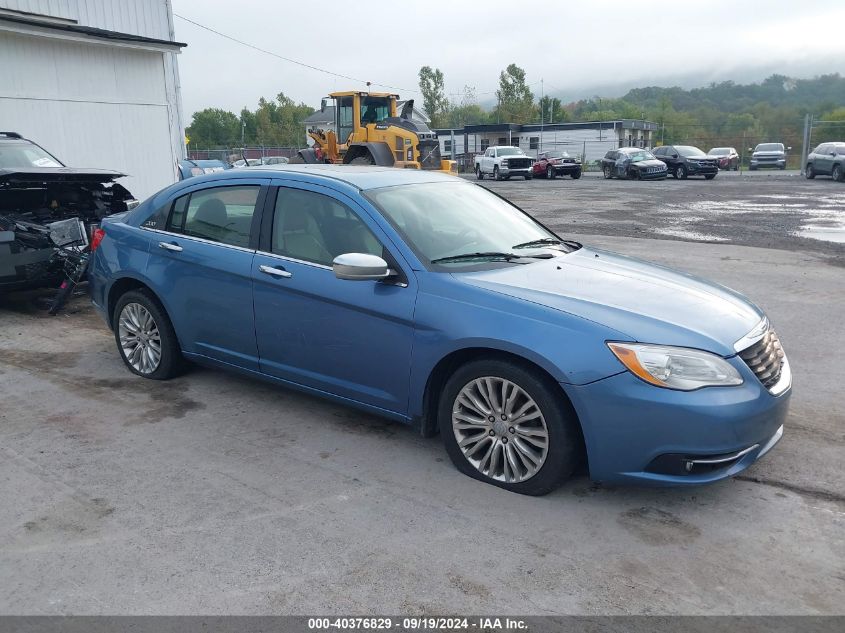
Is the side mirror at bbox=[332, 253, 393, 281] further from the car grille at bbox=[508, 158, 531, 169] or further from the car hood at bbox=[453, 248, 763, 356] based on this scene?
the car grille at bbox=[508, 158, 531, 169]

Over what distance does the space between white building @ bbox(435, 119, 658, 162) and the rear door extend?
4855 cm

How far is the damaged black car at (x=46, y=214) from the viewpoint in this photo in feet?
23.7

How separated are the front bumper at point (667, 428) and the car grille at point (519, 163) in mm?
36305

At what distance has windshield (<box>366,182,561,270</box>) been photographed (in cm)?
433

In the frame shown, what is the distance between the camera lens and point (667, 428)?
340 cm

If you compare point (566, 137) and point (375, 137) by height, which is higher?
point (566, 137)

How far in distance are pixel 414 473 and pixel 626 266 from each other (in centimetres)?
184

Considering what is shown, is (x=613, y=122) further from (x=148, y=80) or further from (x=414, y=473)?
(x=414, y=473)

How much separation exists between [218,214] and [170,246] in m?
0.45

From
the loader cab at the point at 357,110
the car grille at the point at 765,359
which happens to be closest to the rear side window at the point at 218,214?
the car grille at the point at 765,359

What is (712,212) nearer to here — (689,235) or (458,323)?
(689,235)

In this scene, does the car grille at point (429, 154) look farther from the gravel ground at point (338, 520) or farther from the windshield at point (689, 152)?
the gravel ground at point (338, 520)

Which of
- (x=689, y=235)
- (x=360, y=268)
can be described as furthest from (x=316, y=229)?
(x=689, y=235)

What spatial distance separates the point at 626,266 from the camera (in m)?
4.63
